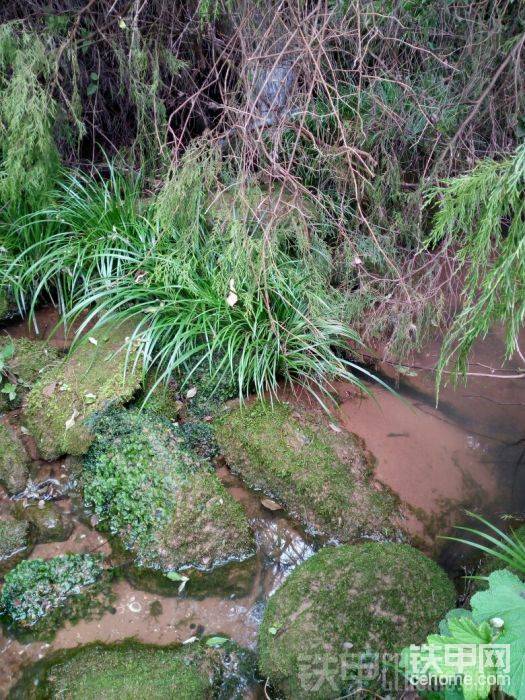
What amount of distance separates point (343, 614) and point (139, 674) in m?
0.78

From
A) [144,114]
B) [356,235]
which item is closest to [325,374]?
[356,235]

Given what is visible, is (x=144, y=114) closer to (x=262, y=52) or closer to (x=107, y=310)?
(x=262, y=52)

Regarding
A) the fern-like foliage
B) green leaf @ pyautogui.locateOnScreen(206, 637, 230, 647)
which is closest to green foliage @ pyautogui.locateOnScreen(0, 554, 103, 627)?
green leaf @ pyautogui.locateOnScreen(206, 637, 230, 647)

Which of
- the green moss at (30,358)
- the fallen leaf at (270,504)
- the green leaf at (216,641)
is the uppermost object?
the green moss at (30,358)

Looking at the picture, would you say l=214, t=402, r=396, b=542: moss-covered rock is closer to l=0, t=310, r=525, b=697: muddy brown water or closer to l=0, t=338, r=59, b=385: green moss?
l=0, t=310, r=525, b=697: muddy brown water

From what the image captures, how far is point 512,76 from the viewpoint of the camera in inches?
118

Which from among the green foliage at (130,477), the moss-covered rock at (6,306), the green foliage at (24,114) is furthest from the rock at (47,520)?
the green foliage at (24,114)

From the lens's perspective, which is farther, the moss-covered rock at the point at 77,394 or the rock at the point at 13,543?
the moss-covered rock at the point at 77,394

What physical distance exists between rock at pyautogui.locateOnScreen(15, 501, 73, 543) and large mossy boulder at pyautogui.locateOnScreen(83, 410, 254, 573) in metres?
0.14

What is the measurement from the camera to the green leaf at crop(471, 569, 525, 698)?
1438mm

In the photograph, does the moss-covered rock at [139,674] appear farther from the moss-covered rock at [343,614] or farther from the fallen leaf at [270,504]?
the fallen leaf at [270,504]

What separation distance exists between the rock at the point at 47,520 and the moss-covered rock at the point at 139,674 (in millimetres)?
573

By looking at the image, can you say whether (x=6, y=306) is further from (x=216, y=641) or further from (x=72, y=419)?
(x=216, y=641)

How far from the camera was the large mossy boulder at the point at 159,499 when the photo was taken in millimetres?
2625
